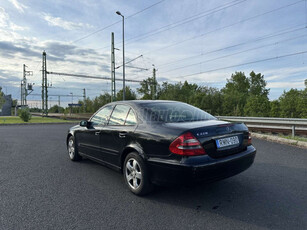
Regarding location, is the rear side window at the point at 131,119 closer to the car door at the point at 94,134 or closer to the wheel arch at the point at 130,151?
the wheel arch at the point at 130,151

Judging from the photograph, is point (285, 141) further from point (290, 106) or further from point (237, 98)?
point (237, 98)

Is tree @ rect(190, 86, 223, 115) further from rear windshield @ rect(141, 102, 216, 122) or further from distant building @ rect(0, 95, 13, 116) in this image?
rear windshield @ rect(141, 102, 216, 122)

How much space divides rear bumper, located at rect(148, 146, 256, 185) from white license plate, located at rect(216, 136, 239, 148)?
0.58 ft

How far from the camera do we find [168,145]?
9.14 ft

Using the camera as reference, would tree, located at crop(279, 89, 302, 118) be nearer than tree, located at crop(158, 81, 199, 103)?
Yes

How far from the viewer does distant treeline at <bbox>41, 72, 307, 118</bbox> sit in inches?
1789

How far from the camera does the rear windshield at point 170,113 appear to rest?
10.9 ft

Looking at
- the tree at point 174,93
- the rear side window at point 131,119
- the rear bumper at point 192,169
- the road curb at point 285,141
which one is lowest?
the road curb at point 285,141

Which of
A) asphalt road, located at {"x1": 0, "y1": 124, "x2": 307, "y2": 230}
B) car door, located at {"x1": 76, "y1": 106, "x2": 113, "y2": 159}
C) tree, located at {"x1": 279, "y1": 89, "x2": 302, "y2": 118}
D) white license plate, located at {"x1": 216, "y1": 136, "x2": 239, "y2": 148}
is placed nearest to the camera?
asphalt road, located at {"x1": 0, "y1": 124, "x2": 307, "y2": 230}

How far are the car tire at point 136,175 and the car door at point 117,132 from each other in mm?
270

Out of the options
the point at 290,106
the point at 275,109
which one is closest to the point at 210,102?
the point at 275,109

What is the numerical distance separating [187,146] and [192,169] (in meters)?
0.29

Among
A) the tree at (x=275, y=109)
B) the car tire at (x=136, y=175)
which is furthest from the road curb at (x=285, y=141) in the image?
the tree at (x=275, y=109)

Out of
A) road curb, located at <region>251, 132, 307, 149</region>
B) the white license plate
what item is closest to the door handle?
the white license plate
